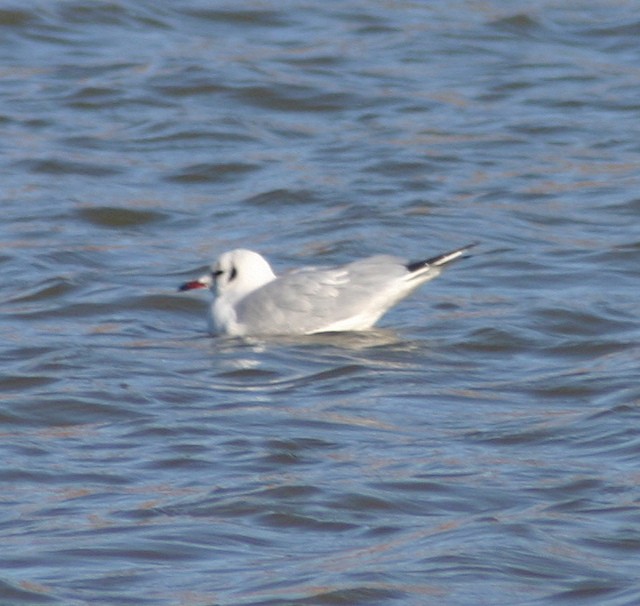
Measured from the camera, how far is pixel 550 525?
5957mm

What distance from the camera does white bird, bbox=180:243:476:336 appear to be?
9070mm

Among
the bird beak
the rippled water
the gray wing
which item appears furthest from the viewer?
the bird beak

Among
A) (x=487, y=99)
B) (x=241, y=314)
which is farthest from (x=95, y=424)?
(x=487, y=99)

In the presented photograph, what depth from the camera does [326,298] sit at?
29.8ft

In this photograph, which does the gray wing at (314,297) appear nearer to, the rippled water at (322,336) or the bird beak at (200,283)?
the rippled water at (322,336)

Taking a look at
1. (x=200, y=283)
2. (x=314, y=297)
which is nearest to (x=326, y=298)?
(x=314, y=297)

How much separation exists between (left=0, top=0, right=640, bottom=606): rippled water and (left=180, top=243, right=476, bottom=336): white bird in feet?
0.41

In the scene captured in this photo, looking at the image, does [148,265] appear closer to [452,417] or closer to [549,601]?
[452,417]

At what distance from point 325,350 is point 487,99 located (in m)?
6.35

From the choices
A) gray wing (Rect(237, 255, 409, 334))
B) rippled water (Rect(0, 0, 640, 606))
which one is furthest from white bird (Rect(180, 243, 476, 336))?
Answer: rippled water (Rect(0, 0, 640, 606))

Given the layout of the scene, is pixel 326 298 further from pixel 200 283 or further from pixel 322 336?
pixel 200 283

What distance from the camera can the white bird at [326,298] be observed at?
9070mm

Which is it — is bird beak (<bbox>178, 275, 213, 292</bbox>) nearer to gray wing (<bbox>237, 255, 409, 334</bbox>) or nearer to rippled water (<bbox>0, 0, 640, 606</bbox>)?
rippled water (<bbox>0, 0, 640, 606</bbox>)

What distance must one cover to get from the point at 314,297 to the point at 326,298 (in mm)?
59
